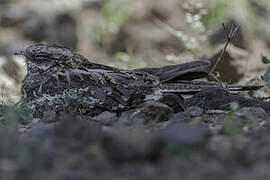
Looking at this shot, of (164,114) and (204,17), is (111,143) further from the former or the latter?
(204,17)

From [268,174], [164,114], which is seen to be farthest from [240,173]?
[164,114]

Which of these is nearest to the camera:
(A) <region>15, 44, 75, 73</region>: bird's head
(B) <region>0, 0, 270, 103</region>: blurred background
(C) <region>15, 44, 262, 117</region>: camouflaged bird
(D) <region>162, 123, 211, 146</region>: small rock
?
(D) <region>162, 123, 211, 146</region>: small rock

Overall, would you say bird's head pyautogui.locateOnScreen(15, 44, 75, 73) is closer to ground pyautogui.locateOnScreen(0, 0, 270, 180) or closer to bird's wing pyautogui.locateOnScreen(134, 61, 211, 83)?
ground pyautogui.locateOnScreen(0, 0, 270, 180)

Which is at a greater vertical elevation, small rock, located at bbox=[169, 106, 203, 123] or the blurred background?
the blurred background

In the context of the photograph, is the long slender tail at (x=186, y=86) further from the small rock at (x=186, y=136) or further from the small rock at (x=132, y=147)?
the small rock at (x=132, y=147)

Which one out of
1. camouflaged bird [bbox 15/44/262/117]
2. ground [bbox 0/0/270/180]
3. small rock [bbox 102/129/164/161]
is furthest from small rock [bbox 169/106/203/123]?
small rock [bbox 102/129/164/161]

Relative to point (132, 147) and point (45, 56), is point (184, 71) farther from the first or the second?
point (132, 147)

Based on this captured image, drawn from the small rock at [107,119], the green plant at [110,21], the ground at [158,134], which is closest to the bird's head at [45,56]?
the ground at [158,134]

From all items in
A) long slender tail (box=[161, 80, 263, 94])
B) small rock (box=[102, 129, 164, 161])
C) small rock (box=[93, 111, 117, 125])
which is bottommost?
small rock (box=[102, 129, 164, 161])
